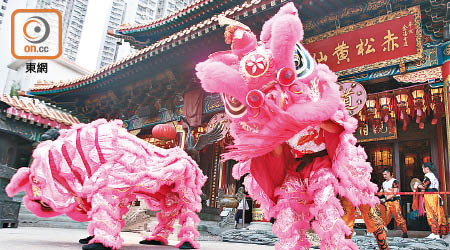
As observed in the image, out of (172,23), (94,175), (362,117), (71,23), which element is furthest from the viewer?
(71,23)

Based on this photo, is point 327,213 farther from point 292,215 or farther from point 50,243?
point 50,243

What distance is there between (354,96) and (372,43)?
0.90 meters

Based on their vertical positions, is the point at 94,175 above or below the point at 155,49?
below

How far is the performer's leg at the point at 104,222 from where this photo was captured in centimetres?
249

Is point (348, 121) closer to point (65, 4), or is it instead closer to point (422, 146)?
point (422, 146)

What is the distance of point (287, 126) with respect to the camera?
5.36 ft

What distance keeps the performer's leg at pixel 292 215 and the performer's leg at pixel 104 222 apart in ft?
4.52

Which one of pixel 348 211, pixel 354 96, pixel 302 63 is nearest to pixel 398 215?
pixel 354 96

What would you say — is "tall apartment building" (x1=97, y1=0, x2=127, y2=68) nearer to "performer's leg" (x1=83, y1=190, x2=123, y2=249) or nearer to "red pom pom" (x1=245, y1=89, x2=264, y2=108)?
"performer's leg" (x1=83, y1=190, x2=123, y2=249)

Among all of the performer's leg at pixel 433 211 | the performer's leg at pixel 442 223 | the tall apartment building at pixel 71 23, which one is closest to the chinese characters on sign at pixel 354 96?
the performer's leg at pixel 433 211

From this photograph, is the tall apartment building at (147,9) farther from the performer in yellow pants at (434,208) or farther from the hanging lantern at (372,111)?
the performer in yellow pants at (434,208)

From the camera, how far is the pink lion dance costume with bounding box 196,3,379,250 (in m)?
1.67

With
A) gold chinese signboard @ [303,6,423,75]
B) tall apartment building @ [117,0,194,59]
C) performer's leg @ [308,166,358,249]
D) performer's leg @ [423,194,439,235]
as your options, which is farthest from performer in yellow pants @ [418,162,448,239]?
tall apartment building @ [117,0,194,59]

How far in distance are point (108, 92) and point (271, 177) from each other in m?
8.00
